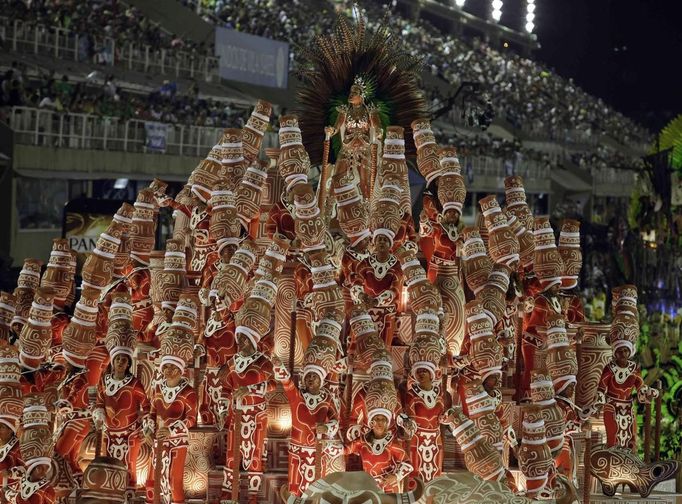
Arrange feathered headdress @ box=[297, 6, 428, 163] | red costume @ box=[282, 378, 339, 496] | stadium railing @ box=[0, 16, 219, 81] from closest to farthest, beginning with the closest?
red costume @ box=[282, 378, 339, 496], feathered headdress @ box=[297, 6, 428, 163], stadium railing @ box=[0, 16, 219, 81]

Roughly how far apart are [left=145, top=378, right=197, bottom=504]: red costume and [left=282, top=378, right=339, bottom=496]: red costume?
0.59m

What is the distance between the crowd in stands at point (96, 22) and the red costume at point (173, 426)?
1267 centimetres

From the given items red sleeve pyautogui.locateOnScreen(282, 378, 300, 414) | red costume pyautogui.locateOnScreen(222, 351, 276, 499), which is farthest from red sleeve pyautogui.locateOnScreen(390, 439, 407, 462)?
red costume pyautogui.locateOnScreen(222, 351, 276, 499)

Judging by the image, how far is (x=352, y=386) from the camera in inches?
320

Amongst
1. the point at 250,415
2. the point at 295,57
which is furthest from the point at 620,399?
the point at 295,57

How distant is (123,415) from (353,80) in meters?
2.94

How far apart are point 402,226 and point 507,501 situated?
268 cm

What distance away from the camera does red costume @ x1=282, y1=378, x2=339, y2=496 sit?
7.68m

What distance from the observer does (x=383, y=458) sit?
7.71m

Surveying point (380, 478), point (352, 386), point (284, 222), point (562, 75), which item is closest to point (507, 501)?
point (380, 478)

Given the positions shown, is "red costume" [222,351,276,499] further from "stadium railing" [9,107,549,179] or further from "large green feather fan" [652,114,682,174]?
"large green feather fan" [652,114,682,174]

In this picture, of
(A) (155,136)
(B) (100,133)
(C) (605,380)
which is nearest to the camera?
(C) (605,380)

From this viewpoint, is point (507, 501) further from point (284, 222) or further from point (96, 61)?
point (96, 61)

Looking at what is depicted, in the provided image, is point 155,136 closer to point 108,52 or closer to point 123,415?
point 108,52
